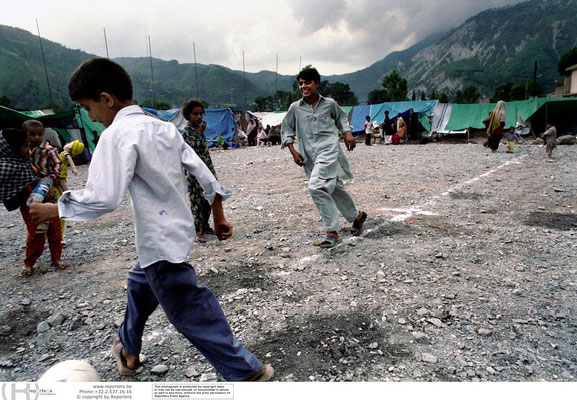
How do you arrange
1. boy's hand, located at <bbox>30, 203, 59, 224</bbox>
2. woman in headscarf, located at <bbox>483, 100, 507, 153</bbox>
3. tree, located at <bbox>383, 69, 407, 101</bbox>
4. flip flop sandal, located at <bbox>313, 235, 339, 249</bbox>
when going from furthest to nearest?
tree, located at <bbox>383, 69, 407, 101</bbox> < woman in headscarf, located at <bbox>483, 100, 507, 153</bbox> < flip flop sandal, located at <bbox>313, 235, 339, 249</bbox> < boy's hand, located at <bbox>30, 203, 59, 224</bbox>

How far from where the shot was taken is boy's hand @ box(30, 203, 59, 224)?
1325 millimetres

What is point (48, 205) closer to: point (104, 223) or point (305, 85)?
point (305, 85)

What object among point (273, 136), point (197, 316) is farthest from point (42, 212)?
point (273, 136)

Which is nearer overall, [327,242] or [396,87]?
[327,242]

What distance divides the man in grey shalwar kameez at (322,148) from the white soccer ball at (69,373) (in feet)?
8.05

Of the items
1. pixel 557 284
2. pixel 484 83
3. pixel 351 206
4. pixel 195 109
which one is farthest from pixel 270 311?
pixel 484 83

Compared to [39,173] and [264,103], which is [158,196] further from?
[264,103]

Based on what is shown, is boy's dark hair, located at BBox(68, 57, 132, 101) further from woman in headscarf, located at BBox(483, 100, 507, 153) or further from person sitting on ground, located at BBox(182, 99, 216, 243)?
woman in headscarf, located at BBox(483, 100, 507, 153)

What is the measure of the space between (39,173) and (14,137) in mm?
406

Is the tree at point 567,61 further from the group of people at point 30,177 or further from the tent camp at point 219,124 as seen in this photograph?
the group of people at point 30,177

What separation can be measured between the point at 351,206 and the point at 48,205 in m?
3.18

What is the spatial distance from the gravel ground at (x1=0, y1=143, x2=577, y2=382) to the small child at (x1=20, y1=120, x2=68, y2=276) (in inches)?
6.3

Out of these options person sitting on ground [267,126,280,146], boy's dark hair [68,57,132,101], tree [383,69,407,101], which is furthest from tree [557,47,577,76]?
boy's dark hair [68,57,132,101]

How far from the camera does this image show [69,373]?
5.11 ft
